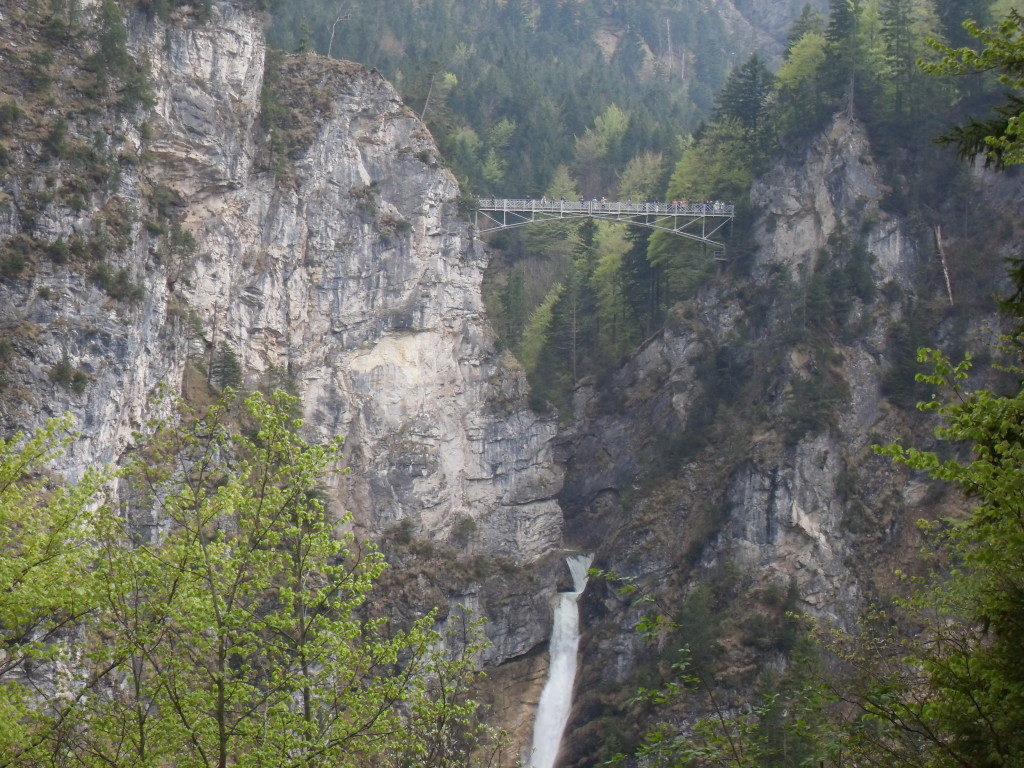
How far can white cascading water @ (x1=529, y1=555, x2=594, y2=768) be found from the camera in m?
44.5

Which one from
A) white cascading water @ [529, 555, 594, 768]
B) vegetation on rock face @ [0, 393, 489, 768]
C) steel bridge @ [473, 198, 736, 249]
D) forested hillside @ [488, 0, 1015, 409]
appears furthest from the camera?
steel bridge @ [473, 198, 736, 249]

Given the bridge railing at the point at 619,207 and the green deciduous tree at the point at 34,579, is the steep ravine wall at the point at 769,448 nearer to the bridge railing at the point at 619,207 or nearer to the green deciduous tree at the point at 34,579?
the bridge railing at the point at 619,207

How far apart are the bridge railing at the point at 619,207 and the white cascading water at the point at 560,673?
1682 cm

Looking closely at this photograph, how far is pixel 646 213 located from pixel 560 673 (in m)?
21.9

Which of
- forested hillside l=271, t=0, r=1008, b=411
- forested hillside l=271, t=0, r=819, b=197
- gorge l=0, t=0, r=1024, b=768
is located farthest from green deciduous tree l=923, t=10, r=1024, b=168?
forested hillside l=271, t=0, r=819, b=197

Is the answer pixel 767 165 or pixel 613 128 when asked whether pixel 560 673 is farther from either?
pixel 613 128

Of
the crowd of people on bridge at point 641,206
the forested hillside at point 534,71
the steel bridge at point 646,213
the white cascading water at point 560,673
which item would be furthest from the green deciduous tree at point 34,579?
the forested hillside at point 534,71

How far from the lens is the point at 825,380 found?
46.2 m

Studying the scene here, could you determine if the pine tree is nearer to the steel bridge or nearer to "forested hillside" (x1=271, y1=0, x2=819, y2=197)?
the steel bridge

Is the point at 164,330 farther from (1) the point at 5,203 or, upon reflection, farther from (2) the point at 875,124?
(2) the point at 875,124

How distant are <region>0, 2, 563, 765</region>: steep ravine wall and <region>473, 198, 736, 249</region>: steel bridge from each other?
2.71 metres

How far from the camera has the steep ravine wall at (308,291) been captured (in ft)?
125

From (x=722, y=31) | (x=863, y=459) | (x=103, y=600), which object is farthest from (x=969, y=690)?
(x=722, y=31)

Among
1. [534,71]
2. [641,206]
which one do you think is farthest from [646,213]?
[534,71]
